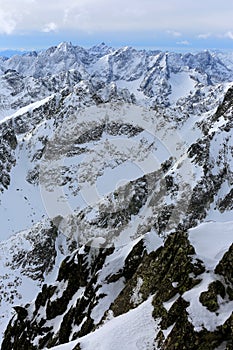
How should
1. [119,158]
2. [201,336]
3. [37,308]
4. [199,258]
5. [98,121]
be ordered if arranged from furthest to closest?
[98,121] → [119,158] → [37,308] → [199,258] → [201,336]

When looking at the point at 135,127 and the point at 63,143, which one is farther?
the point at 135,127

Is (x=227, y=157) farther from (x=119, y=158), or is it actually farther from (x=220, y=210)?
(x=119, y=158)

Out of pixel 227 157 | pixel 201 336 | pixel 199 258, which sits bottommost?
pixel 201 336

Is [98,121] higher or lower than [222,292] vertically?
higher

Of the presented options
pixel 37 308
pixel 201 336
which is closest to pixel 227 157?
pixel 37 308

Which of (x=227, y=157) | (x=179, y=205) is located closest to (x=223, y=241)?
(x=179, y=205)

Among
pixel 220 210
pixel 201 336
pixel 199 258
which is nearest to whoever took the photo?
pixel 201 336
